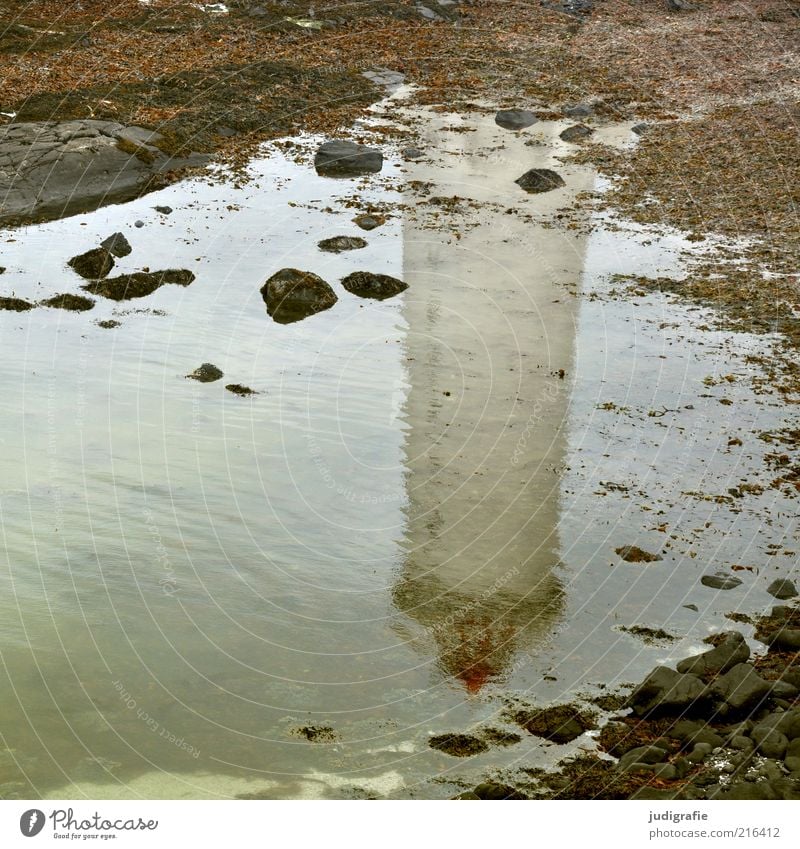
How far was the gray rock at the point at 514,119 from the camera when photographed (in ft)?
121

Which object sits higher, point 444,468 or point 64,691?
point 64,691

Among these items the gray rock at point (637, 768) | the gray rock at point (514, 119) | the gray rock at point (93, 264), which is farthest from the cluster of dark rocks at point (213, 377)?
the gray rock at point (514, 119)

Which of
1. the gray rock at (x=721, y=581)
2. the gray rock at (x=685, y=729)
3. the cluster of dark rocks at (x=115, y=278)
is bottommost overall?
the cluster of dark rocks at (x=115, y=278)

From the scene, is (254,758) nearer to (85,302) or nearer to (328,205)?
(85,302)

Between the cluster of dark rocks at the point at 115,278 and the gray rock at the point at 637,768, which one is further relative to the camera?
the cluster of dark rocks at the point at 115,278

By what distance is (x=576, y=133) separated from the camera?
1398 inches

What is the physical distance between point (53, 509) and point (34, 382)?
15.7ft

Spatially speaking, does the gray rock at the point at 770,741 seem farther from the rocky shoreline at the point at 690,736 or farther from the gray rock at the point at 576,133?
the gray rock at the point at 576,133

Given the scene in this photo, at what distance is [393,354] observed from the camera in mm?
20969

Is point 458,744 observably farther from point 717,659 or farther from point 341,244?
point 341,244

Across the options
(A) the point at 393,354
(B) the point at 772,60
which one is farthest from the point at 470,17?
(A) the point at 393,354

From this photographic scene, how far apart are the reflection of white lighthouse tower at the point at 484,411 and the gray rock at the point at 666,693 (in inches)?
66.0

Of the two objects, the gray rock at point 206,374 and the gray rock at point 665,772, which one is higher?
the gray rock at point 665,772

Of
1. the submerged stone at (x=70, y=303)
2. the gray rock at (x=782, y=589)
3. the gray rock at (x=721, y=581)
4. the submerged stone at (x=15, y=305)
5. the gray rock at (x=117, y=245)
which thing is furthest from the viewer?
the gray rock at (x=117, y=245)
